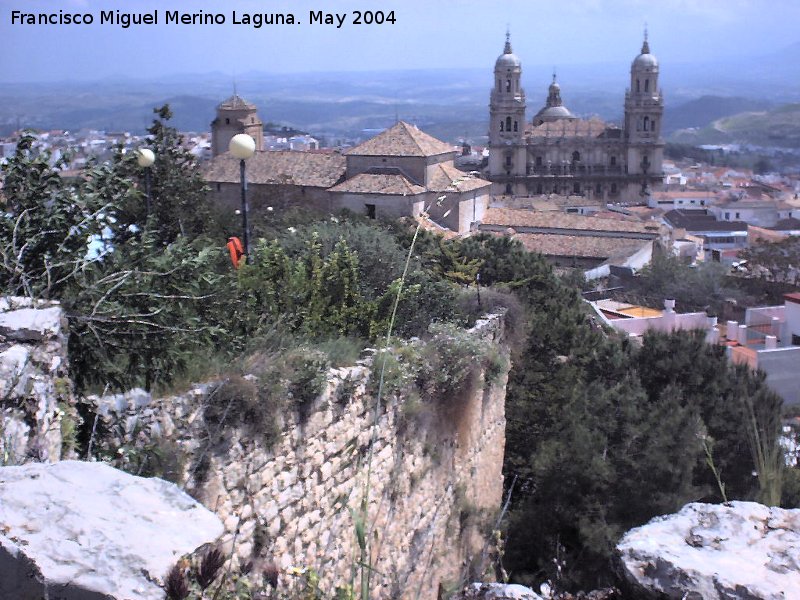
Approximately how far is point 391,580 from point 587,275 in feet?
98.2

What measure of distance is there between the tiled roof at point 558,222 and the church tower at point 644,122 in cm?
3781

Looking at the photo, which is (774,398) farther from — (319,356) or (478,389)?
(319,356)

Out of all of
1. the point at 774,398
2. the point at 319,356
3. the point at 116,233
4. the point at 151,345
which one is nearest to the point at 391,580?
the point at 319,356

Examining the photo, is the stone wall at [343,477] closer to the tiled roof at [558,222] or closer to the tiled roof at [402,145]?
the tiled roof at [402,145]

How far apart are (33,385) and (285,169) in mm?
28590

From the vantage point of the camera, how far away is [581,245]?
127 feet

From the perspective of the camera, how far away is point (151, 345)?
15.3ft

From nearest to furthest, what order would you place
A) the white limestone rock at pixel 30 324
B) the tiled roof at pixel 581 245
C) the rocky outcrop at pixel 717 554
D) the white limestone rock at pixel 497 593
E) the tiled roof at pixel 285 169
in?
the rocky outcrop at pixel 717 554 < the white limestone rock at pixel 497 593 < the white limestone rock at pixel 30 324 < the tiled roof at pixel 285 169 < the tiled roof at pixel 581 245

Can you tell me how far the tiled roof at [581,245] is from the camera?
1484 inches

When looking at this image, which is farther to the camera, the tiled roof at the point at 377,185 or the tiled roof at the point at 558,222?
the tiled roof at the point at 558,222

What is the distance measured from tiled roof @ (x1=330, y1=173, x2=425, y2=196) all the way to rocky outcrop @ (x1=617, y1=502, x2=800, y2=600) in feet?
85.9

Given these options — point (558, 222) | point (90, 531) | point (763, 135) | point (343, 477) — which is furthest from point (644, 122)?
point (763, 135)

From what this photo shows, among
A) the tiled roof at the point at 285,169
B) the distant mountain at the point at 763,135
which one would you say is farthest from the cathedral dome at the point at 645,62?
the distant mountain at the point at 763,135

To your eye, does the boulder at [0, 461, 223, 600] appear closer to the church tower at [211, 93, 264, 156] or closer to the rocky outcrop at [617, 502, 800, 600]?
the rocky outcrop at [617, 502, 800, 600]
